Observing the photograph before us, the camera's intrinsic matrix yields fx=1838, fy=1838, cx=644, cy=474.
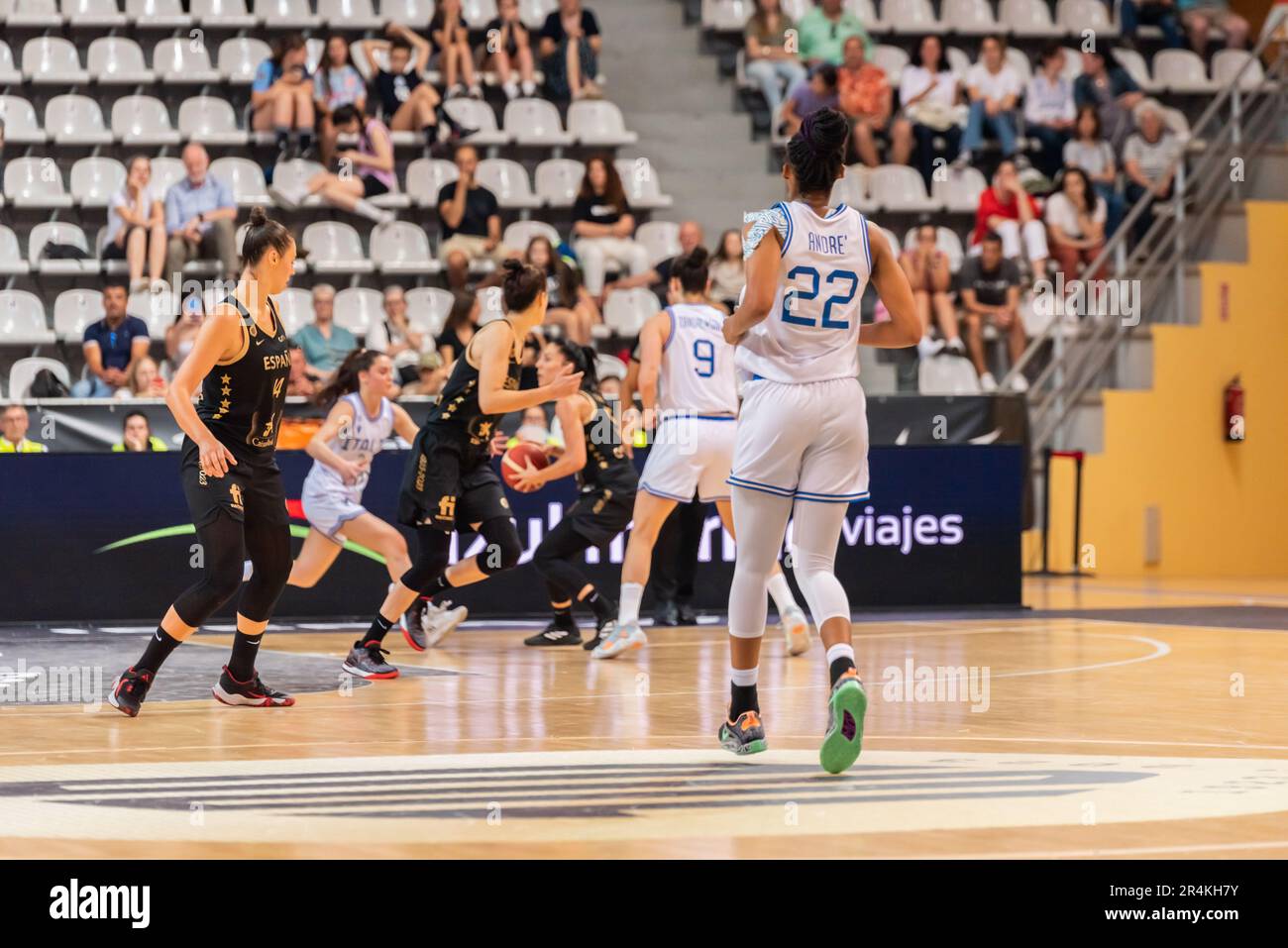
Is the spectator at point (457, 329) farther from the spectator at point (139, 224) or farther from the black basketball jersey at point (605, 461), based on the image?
the black basketball jersey at point (605, 461)

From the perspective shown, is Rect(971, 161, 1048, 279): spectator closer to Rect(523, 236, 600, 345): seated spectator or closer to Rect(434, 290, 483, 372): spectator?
Rect(523, 236, 600, 345): seated spectator

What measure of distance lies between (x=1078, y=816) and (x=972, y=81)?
1521cm

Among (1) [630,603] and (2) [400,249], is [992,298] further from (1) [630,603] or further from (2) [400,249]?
(1) [630,603]

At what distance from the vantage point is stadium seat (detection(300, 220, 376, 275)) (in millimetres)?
17641

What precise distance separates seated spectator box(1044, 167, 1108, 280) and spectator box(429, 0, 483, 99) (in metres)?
6.12

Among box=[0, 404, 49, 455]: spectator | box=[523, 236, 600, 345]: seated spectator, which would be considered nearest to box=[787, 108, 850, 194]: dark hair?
box=[0, 404, 49, 455]: spectator

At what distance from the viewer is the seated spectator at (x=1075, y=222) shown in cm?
1870

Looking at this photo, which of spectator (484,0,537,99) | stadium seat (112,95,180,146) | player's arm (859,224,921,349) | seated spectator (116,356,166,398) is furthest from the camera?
spectator (484,0,537,99)

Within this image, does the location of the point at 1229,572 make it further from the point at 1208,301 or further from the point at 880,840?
the point at 880,840

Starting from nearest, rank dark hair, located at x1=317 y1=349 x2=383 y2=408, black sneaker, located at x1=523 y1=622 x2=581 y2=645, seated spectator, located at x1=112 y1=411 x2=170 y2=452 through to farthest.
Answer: dark hair, located at x1=317 y1=349 x2=383 y2=408
black sneaker, located at x1=523 y1=622 x2=581 y2=645
seated spectator, located at x1=112 y1=411 x2=170 y2=452

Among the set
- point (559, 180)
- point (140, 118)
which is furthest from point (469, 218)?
point (140, 118)

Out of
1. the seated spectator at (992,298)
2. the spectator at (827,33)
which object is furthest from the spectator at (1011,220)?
the spectator at (827,33)

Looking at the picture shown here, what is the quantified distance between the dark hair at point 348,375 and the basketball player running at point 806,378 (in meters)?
5.12
